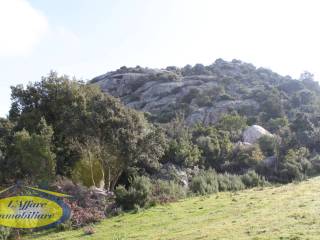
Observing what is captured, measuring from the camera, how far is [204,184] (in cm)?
2575

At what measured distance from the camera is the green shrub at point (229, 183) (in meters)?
26.8

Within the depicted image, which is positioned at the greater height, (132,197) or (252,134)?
(252,134)

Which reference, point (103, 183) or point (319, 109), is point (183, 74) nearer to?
point (319, 109)

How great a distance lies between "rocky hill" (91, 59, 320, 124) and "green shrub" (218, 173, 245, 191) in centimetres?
2814

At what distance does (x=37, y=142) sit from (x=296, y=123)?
30595mm

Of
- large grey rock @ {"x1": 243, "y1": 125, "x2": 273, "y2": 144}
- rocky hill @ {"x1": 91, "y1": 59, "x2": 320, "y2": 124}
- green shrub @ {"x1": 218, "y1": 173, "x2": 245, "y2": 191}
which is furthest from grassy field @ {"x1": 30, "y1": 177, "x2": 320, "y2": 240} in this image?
rocky hill @ {"x1": 91, "y1": 59, "x2": 320, "y2": 124}

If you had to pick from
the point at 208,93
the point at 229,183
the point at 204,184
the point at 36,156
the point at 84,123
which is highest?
the point at 208,93

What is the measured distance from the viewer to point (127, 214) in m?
18.7

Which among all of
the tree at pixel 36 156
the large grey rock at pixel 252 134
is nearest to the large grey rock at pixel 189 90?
the large grey rock at pixel 252 134

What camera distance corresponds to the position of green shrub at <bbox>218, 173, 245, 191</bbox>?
26.8m

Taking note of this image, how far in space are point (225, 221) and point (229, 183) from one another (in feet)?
44.4

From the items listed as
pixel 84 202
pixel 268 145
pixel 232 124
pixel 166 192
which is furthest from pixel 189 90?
pixel 84 202

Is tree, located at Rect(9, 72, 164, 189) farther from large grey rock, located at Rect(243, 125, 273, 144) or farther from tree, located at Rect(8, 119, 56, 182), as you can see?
large grey rock, located at Rect(243, 125, 273, 144)

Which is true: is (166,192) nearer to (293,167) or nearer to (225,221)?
(225,221)
